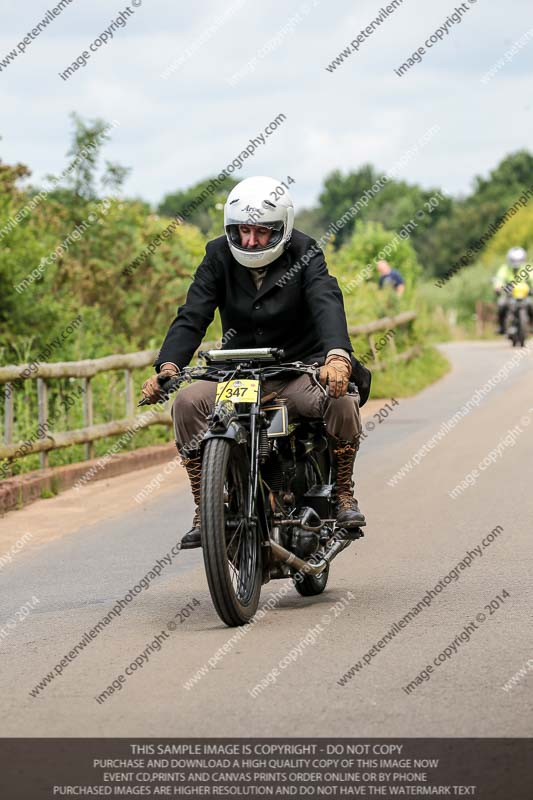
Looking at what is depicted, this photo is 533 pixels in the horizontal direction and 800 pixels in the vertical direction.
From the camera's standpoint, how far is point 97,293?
73.4ft

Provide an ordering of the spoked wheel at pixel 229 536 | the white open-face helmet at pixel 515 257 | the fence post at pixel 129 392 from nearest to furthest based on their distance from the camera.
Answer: the spoked wheel at pixel 229 536 → the fence post at pixel 129 392 → the white open-face helmet at pixel 515 257

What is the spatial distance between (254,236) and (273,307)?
0.39 metres

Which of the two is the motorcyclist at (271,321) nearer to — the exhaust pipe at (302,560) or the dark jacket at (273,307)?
the dark jacket at (273,307)

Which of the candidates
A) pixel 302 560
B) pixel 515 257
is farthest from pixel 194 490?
pixel 515 257

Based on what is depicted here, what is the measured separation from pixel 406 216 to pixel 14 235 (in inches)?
3682

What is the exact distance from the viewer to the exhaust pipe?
7.28m

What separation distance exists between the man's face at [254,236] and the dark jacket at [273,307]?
23 cm

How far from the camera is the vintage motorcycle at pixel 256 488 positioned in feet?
22.4

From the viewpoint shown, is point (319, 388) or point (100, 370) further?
point (100, 370)

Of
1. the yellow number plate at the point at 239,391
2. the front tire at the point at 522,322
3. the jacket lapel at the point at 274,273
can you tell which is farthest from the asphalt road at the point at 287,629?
the front tire at the point at 522,322
